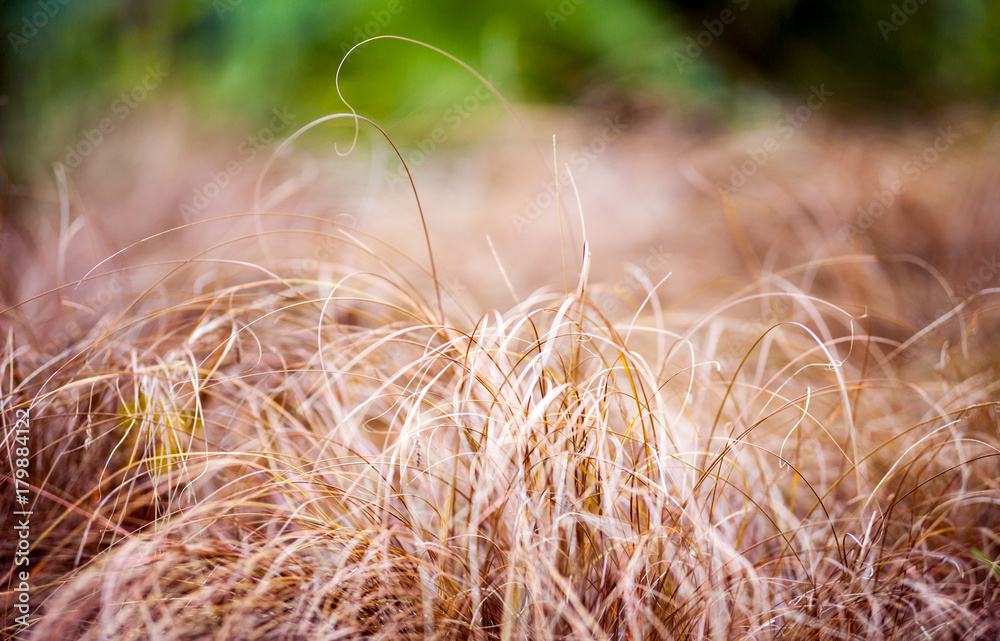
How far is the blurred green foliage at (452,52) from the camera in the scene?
Result: 6.20ft

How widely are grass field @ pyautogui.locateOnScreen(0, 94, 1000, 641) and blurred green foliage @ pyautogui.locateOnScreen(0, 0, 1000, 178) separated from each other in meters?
0.28

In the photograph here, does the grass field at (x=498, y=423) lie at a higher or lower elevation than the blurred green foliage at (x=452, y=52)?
lower

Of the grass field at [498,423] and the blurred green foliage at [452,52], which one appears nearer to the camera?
the grass field at [498,423]

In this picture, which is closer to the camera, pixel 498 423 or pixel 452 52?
pixel 498 423

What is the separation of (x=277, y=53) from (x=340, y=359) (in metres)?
1.62

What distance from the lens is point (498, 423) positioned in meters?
0.77

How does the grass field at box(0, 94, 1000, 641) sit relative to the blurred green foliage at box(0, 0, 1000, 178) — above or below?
below

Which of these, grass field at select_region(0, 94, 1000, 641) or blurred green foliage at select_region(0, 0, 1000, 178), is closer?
grass field at select_region(0, 94, 1000, 641)

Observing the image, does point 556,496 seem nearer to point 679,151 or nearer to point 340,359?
point 340,359

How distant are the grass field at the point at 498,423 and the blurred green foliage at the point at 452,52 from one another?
0.28 metres

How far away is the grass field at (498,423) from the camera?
2.04 ft

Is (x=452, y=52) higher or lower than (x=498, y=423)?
higher

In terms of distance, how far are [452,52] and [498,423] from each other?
6.12 feet

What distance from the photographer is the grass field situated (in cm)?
62
